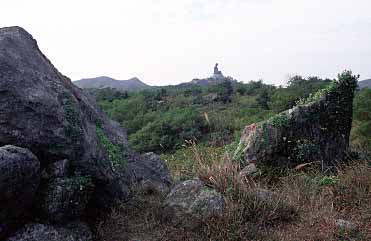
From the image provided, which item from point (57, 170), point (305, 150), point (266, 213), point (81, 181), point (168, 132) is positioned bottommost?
point (168, 132)

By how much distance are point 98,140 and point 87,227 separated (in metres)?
0.92

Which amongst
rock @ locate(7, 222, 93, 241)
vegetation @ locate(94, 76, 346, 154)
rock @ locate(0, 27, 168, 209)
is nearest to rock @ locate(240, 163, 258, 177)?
rock @ locate(0, 27, 168, 209)

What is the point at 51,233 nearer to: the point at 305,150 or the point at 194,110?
the point at 305,150

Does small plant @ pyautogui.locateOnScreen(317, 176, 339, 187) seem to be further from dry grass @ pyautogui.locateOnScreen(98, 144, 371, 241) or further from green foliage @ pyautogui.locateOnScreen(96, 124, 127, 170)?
green foliage @ pyautogui.locateOnScreen(96, 124, 127, 170)

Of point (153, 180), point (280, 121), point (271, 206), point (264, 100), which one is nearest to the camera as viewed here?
point (271, 206)

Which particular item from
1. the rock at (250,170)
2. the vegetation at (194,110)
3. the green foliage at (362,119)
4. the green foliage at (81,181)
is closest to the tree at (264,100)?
the vegetation at (194,110)

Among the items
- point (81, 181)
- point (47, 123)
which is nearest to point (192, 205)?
point (81, 181)

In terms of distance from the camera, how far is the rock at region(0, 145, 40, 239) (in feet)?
10.5

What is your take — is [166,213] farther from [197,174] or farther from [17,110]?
[17,110]

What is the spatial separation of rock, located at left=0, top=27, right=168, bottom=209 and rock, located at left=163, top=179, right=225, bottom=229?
494 millimetres

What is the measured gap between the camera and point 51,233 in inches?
138

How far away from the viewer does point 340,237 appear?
13.4ft

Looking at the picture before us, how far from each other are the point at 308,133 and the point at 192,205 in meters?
3.36

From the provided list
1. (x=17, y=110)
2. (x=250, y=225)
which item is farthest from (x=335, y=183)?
(x=17, y=110)
